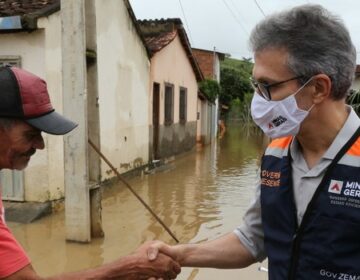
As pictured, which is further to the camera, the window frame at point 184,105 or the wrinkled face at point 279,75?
the window frame at point 184,105

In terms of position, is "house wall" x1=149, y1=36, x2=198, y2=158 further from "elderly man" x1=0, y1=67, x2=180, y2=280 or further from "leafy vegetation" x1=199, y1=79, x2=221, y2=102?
"elderly man" x1=0, y1=67, x2=180, y2=280

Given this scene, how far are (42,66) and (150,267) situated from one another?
5.87m

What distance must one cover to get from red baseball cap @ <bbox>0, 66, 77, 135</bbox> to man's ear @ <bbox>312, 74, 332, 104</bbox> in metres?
1.15

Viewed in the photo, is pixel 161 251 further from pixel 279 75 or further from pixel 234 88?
pixel 234 88

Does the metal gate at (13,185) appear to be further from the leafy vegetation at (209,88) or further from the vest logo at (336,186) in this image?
the leafy vegetation at (209,88)

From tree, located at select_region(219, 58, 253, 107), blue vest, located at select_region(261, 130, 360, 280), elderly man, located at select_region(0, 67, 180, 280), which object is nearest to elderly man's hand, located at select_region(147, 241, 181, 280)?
elderly man, located at select_region(0, 67, 180, 280)

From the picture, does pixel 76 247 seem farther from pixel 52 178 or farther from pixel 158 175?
pixel 158 175

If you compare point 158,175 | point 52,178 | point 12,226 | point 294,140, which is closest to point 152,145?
point 158,175

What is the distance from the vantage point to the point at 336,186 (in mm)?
1743

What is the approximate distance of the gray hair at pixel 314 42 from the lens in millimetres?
1762

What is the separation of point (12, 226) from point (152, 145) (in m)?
6.92

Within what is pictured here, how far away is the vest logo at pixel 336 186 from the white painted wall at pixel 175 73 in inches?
461

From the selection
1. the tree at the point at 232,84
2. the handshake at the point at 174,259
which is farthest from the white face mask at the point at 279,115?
the tree at the point at 232,84

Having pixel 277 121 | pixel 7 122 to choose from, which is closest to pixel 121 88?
pixel 7 122
